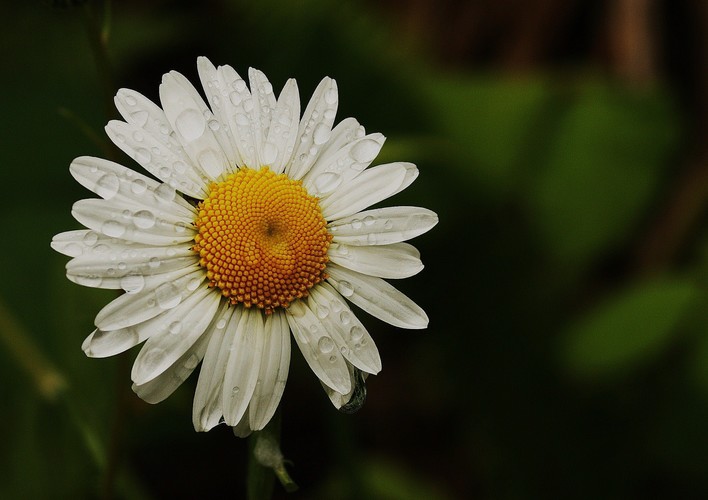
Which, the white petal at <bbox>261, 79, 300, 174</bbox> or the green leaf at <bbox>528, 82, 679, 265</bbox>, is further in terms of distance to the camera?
the green leaf at <bbox>528, 82, 679, 265</bbox>

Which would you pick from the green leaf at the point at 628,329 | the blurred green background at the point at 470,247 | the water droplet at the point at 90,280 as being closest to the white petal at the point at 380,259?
the water droplet at the point at 90,280

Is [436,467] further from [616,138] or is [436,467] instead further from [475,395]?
[616,138]

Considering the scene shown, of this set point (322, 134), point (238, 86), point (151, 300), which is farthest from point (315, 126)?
point (151, 300)

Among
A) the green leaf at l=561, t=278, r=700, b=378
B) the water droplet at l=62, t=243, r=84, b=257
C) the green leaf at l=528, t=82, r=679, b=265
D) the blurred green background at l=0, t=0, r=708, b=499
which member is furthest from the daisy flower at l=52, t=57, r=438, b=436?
the green leaf at l=528, t=82, r=679, b=265

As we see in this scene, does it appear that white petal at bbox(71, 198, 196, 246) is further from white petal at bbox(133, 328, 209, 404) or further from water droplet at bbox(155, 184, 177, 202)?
white petal at bbox(133, 328, 209, 404)

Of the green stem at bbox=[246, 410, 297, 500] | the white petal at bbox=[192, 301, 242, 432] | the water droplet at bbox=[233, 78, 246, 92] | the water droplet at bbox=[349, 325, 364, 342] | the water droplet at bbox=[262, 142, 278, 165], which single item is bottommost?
the green stem at bbox=[246, 410, 297, 500]
